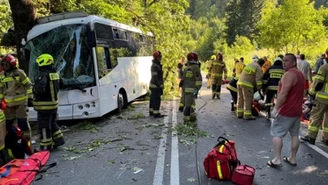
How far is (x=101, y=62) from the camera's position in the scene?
30.8ft

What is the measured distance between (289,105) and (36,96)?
15.4ft

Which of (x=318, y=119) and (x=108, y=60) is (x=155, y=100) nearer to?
(x=108, y=60)

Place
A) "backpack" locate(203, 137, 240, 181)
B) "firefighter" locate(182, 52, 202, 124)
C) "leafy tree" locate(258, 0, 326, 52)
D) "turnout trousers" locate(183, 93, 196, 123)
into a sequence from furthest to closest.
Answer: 1. "leafy tree" locate(258, 0, 326, 52)
2. "turnout trousers" locate(183, 93, 196, 123)
3. "firefighter" locate(182, 52, 202, 124)
4. "backpack" locate(203, 137, 240, 181)

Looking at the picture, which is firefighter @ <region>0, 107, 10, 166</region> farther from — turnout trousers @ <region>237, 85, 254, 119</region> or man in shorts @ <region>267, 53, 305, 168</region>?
turnout trousers @ <region>237, 85, 254, 119</region>

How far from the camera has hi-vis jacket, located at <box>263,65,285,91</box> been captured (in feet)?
29.9

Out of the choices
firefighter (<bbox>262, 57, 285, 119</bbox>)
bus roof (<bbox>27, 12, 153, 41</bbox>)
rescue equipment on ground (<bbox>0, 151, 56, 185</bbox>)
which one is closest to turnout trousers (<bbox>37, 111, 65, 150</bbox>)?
rescue equipment on ground (<bbox>0, 151, 56, 185</bbox>)

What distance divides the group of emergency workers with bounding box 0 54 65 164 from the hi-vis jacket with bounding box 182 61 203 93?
3647mm

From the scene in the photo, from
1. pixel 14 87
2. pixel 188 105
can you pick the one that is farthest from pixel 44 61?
pixel 188 105

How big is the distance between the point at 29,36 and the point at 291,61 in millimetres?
6921

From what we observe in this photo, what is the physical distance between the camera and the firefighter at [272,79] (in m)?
9.13

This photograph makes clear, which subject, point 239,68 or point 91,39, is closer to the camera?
point 91,39

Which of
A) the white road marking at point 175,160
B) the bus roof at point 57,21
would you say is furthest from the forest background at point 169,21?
the white road marking at point 175,160

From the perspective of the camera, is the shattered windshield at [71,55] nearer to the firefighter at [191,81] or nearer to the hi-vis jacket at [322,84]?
the firefighter at [191,81]

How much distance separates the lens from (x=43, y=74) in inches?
248
